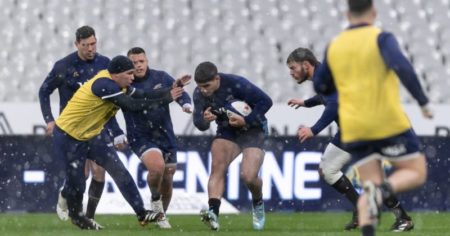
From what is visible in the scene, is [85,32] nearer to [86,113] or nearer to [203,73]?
[86,113]

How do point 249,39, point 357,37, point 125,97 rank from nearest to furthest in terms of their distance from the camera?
point 357,37 < point 125,97 < point 249,39

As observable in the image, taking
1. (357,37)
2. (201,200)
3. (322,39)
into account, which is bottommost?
(201,200)

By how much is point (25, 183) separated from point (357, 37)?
9506 mm

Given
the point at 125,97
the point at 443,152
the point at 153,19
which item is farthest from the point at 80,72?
the point at 153,19

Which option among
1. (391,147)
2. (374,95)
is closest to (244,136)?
(391,147)

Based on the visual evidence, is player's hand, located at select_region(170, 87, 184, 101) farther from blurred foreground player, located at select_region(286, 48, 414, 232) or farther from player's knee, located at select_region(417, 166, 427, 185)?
player's knee, located at select_region(417, 166, 427, 185)

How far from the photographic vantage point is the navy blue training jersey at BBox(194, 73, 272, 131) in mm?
12148

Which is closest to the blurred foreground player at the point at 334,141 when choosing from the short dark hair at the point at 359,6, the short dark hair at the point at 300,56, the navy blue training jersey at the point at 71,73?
the short dark hair at the point at 300,56

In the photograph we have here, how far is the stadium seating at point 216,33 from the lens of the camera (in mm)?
21422

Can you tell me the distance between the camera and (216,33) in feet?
72.8

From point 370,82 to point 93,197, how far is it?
599 cm

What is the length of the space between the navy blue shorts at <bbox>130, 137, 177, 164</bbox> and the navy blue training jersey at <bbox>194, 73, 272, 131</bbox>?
83cm

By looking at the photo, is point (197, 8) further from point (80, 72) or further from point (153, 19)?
point (80, 72)

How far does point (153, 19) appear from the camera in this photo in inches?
882
